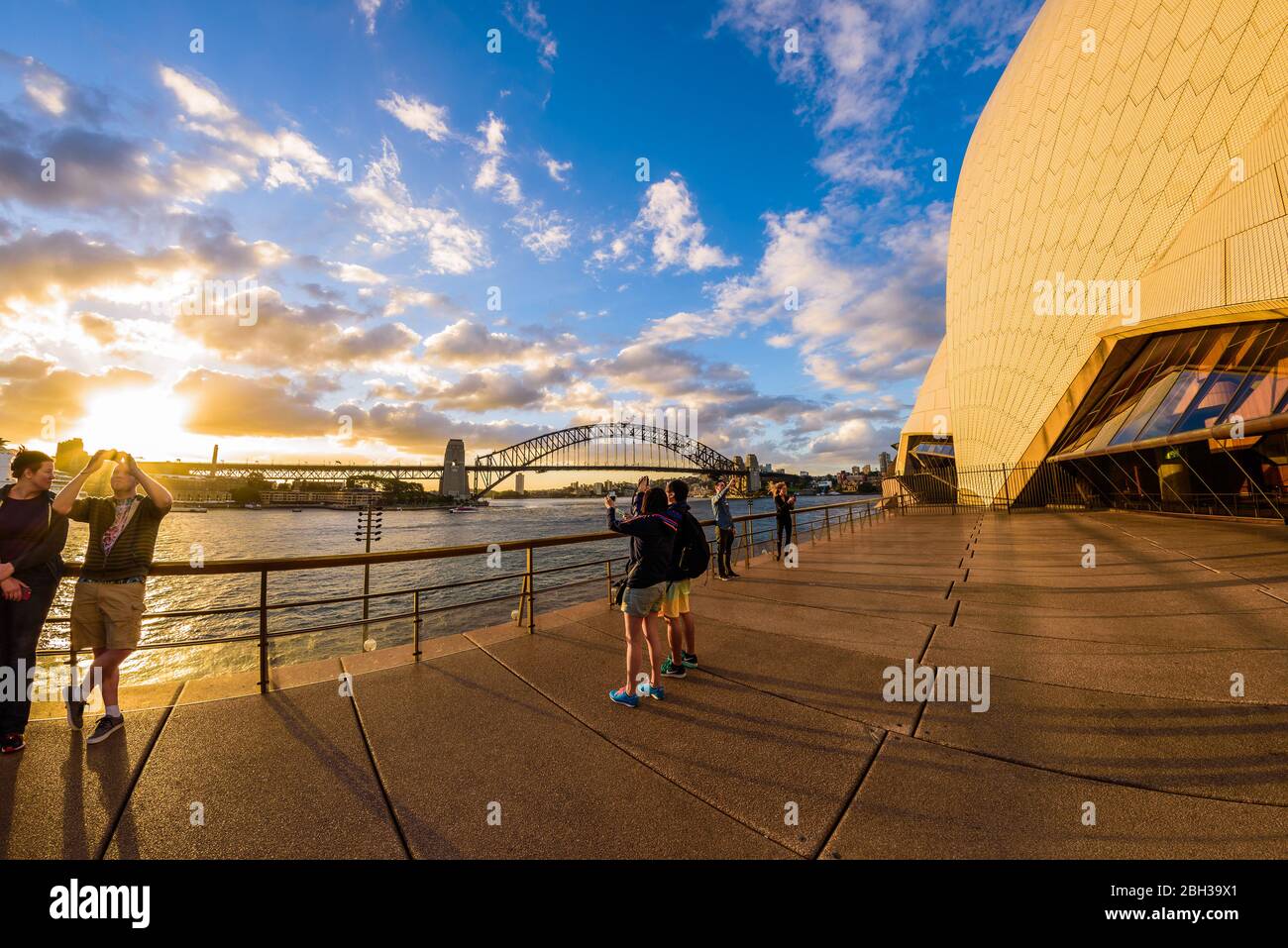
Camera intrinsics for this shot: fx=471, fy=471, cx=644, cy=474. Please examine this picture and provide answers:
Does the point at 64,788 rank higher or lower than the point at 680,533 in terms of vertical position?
lower

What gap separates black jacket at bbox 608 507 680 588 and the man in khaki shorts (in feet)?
10.8

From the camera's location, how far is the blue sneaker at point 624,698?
3615 millimetres

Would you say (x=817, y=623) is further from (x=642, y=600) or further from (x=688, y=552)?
(x=642, y=600)

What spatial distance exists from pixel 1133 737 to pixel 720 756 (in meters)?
2.60

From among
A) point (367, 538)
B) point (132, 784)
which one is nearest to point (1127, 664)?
point (132, 784)

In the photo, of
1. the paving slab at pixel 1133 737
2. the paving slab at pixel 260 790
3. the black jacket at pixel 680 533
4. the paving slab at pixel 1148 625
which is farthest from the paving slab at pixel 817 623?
the paving slab at pixel 260 790

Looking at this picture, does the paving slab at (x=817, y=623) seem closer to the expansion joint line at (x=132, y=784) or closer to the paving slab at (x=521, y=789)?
the paving slab at (x=521, y=789)

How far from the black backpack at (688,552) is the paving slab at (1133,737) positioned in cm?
199

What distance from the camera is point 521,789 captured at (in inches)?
103

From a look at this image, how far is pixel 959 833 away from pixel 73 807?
441cm

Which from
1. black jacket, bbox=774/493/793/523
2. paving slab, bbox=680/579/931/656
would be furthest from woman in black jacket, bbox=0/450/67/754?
black jacket, bbox=774/493/793/523

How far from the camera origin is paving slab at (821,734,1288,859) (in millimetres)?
2037
